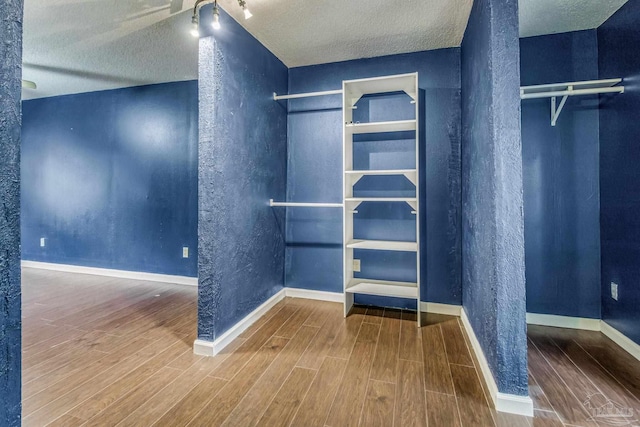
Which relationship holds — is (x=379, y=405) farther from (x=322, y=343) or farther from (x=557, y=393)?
(x=557, y=393)

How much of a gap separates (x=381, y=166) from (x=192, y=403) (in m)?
2.32

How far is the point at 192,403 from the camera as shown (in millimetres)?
1543

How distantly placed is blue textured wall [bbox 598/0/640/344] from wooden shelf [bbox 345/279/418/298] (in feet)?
4.56

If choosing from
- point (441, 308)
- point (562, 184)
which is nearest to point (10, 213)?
point (441, 308)

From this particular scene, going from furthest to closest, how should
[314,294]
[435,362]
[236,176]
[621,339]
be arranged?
1. [314,294]
2. [236,176]
3. [621,339]
4. [435,362]

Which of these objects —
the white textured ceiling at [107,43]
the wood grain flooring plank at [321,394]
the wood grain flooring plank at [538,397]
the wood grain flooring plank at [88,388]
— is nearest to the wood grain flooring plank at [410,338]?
the wood grain flooring plank at [321,394]

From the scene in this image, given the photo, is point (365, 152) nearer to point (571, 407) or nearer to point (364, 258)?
point (364, 258)

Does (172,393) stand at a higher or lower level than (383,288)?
lower

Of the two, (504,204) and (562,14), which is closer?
(504,204)

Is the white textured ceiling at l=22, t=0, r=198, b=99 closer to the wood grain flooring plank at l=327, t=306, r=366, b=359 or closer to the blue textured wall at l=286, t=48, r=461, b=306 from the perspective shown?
the blue textured wall at l=286, t=48, r=461, b=306

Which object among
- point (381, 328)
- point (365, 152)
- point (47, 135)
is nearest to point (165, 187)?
point (47, 135)

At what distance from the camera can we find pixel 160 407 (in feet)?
4.96

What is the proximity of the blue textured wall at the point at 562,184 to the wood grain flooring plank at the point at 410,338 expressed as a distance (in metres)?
0.98

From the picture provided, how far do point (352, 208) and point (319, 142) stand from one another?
2.59 feet
